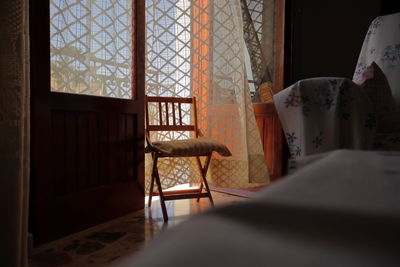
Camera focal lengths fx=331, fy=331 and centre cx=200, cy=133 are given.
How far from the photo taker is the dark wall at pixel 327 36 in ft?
9.34

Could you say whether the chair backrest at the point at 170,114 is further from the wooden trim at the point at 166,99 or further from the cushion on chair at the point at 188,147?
the cushion on chair at the point at 188,147

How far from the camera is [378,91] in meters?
1.45

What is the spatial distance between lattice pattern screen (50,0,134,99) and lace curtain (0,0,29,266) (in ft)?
1.64

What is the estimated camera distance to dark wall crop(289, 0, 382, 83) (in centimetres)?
285

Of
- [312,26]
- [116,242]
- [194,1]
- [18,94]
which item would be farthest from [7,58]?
[312,26]

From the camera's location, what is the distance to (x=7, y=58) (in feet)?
3.66

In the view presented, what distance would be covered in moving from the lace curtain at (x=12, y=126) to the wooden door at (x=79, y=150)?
0.38 metres

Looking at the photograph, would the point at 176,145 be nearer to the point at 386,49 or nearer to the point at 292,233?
the point at 386,49

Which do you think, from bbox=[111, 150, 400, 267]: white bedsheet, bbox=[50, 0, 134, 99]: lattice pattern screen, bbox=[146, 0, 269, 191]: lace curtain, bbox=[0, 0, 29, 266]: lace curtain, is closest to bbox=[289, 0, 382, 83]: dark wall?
bbox=[146, 0, 269, 191]: lace curtain

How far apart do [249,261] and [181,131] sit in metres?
2.38

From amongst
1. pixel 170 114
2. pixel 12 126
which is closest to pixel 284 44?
pixel 170 114

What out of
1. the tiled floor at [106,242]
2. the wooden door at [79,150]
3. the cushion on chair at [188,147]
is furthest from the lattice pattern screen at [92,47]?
the tiled floor at [106,242]

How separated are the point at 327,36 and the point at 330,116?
6.32ft

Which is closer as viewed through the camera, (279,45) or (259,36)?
(279,45)
